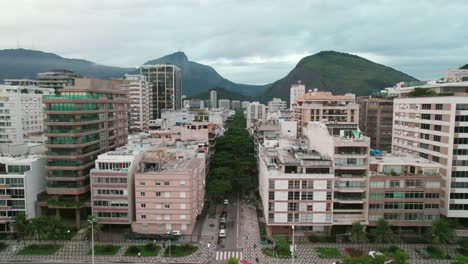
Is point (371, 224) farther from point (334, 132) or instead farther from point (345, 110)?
point (345, 110)

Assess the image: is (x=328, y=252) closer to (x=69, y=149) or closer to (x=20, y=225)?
(x=20, y=225)

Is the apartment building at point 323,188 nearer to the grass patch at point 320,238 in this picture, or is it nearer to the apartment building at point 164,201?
the grass patch at point 320,238

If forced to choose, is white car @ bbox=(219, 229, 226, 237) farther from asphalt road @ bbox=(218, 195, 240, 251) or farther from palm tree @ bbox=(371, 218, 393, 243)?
palm tree @ bbox=(371, 218, 393, 243)

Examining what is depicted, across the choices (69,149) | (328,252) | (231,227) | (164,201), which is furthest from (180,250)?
(69,149)

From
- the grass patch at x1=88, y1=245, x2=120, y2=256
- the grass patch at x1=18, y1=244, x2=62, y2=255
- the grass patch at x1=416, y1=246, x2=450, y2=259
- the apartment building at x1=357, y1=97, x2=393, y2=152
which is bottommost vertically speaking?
the grass patch at x1=18, y1=244, x2=62, y2=255

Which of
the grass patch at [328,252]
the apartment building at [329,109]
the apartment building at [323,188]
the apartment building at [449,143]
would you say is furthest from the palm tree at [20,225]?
the apartment building at [329,109]

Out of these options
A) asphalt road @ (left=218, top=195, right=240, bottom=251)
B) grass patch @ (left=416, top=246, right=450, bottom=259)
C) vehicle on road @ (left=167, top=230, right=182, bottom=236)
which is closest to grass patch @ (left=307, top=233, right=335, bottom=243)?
asphalt road @ (left=218, top=195, right=240, bottom=251)
